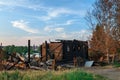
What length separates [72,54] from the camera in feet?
133

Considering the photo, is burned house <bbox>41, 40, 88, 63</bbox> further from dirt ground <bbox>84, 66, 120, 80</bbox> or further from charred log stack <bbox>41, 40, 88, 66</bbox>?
dirt ground <bbox>84, 66, 120, 80</bbox>

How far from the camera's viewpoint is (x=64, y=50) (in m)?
40.2

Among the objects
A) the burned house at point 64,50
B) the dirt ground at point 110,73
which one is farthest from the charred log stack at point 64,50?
the dirt ground at point 110,73

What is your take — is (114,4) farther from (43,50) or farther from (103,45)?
(43,50)

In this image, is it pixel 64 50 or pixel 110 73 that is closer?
pixel 110 73

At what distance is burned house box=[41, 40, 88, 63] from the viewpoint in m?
39.7

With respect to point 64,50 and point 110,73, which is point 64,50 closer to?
point 64,50

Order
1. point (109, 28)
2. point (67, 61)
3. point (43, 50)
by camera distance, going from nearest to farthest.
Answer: point (109, 28) < point (67, 61) < point (43, 50)

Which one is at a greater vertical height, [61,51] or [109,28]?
[109,28]

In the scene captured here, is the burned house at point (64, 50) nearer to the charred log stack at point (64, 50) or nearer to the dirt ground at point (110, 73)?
the charred log stack at point (64, 50)

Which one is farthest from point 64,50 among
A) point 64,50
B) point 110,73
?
point 110,73

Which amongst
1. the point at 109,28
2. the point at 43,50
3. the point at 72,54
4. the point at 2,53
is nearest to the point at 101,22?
the point at 109,28

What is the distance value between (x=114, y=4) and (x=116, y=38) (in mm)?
3934

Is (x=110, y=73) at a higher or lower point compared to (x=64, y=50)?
lower
